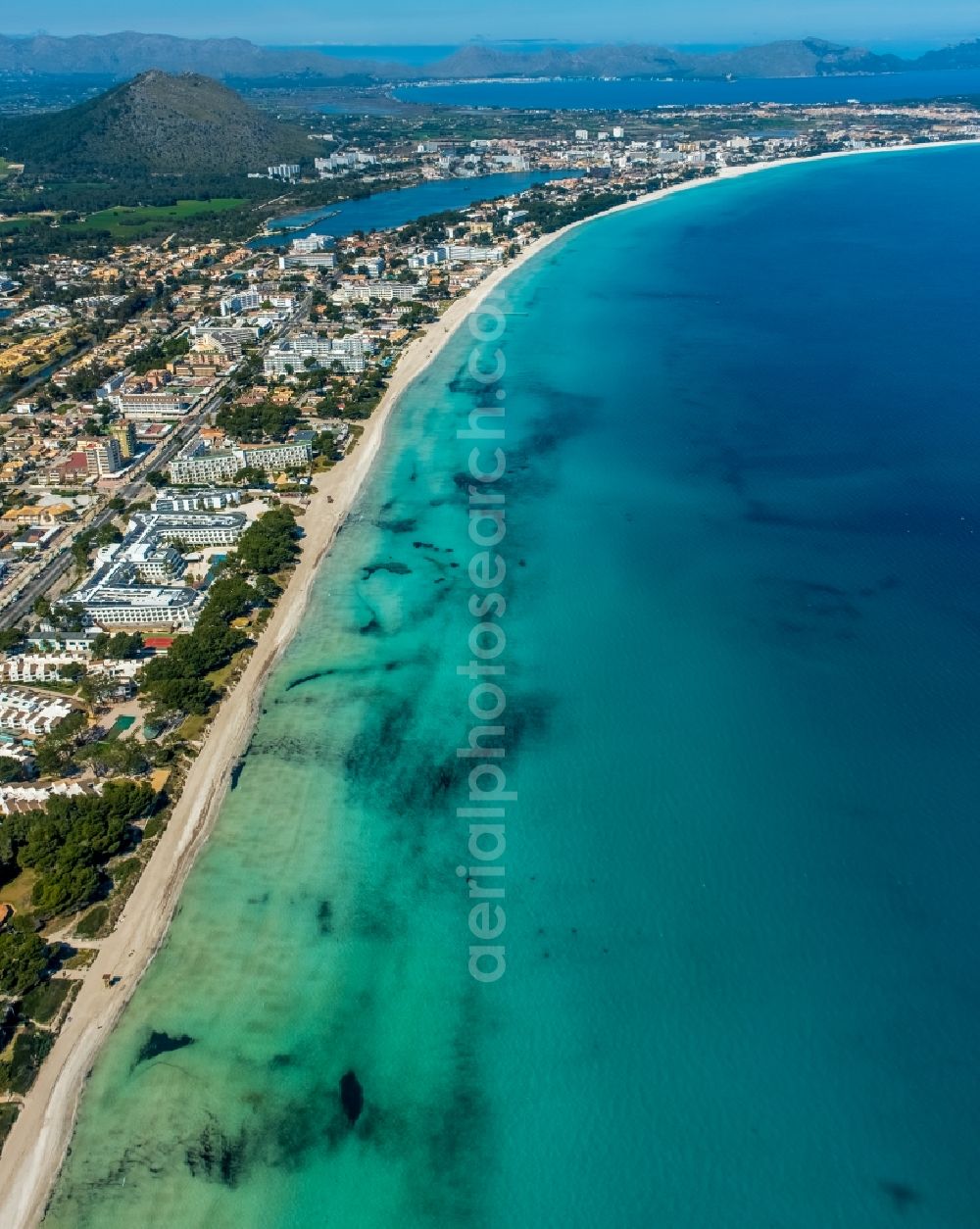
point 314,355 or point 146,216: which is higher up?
point 146,216

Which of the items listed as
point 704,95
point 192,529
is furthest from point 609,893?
point 704,95

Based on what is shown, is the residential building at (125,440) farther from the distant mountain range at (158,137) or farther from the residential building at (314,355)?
the distant mountain range at (158,137)

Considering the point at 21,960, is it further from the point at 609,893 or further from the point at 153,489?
the point at 153,489

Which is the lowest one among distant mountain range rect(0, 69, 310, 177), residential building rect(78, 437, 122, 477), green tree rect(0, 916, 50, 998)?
green tree rect(0, 916, 50, 998)

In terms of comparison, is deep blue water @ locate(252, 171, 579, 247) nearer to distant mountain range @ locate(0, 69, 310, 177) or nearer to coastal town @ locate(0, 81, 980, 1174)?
coastal town @ locate(0, 81, 980, 1174)

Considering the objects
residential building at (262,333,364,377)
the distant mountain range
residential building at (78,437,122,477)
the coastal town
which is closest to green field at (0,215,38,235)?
the coastal town

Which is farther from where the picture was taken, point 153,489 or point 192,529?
point 153,489

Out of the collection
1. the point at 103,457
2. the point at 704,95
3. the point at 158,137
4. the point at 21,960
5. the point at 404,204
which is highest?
the point at 704,95

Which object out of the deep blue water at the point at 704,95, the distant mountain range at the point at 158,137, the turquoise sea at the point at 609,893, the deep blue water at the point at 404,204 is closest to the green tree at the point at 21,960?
the turquoise sea at the point at 609,893
